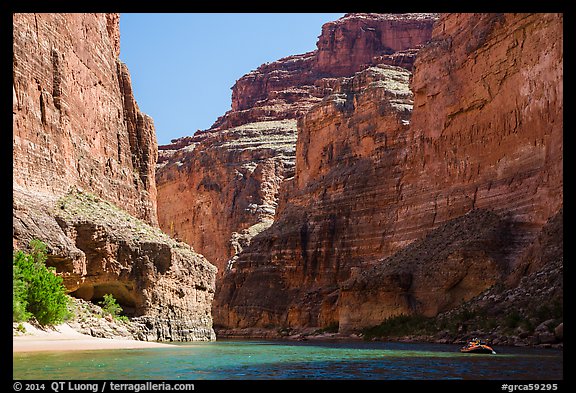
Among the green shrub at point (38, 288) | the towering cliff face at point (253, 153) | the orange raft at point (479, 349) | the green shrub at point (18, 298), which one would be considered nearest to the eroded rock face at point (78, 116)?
the green shrub at point (38, 288)

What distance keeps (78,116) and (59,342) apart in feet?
59.3

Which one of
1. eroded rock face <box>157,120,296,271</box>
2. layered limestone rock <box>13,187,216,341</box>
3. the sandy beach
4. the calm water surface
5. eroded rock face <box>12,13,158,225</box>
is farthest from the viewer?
eroded rock face <box>157,120,296,271</box>

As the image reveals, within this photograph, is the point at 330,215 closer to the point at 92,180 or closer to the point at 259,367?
the point at 92,180

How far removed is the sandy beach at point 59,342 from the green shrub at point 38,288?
570 mm

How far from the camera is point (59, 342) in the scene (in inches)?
1156

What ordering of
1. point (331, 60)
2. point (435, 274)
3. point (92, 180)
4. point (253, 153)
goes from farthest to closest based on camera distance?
point (331, 60) < point (253, 153) < point (435, 274) < point (92, 180)

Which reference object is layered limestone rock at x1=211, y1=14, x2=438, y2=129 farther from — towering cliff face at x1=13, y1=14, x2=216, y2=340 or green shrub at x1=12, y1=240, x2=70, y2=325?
green shrub at x1=12, y1=240, x2=70, y2=325

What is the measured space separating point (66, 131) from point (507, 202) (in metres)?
30.1

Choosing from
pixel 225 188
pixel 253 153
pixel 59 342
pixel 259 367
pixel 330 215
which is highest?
pixel 253 153

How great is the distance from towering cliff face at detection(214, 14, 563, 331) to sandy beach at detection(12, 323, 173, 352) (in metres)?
28.2

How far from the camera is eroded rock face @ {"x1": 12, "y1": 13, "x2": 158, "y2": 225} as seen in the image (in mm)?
36781

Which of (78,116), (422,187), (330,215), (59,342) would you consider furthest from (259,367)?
(330,215)

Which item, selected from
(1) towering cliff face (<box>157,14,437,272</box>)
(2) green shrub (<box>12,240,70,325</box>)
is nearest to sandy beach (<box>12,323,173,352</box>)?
(2) green shrub (<box>12,240,70,325</box>)

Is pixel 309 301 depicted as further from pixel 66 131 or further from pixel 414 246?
pixel 66 131
